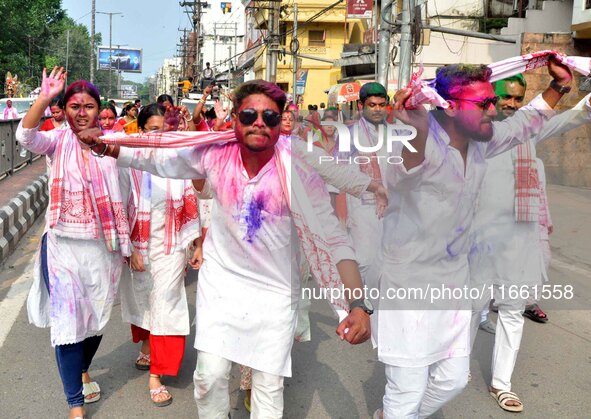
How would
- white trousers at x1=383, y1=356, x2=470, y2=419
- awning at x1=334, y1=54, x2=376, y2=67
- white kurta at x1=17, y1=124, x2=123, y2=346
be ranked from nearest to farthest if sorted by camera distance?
white trousers at x1=383, y1=356, x2=470, y2=419, white kurta at x1=17, y1=124, x2=123, y2=346, awning at x1=334, y1=54, x2=376, y2=67

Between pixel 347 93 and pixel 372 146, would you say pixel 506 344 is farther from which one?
pixel 347 93

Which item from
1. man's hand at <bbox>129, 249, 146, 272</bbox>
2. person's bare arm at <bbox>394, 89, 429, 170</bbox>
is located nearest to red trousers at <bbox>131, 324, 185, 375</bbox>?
man's hand at <bbox>129, 249, 146, 272</bbox>

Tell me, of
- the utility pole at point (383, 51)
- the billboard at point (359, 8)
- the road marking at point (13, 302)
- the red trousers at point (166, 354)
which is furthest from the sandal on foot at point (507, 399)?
the billboard at point (359, 8)

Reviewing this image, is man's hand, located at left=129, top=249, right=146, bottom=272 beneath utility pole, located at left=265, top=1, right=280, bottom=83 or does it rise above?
beneath

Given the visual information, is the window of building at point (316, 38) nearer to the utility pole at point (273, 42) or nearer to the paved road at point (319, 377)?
the utility pole at point (273, 42)

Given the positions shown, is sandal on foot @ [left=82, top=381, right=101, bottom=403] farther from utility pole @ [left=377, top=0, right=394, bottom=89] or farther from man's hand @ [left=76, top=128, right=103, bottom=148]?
utility pole @ [left=377, top=0, right=394, bottom=89]

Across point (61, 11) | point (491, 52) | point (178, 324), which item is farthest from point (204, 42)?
point (178, 324)

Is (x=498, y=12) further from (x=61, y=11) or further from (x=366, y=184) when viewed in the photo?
(x=61, y=11)

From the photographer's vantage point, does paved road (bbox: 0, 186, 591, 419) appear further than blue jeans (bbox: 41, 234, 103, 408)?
Yes

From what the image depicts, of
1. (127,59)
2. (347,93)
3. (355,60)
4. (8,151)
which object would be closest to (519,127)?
(8,151)

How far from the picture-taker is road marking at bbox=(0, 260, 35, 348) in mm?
5510

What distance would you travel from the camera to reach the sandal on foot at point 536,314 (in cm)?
623

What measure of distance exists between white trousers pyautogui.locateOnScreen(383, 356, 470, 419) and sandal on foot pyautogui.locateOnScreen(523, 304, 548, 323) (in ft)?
10.8

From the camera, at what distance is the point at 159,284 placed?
4.38 metres
